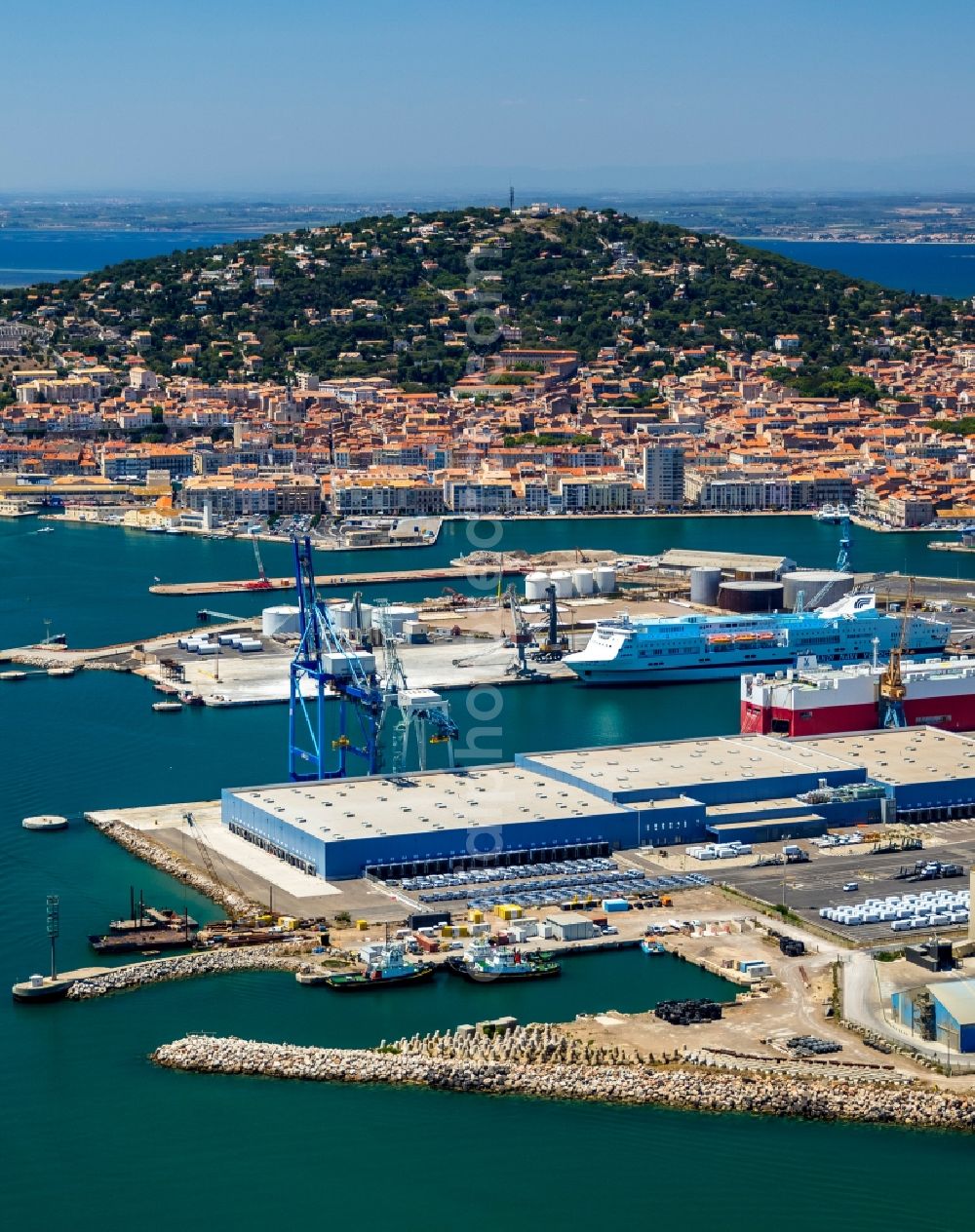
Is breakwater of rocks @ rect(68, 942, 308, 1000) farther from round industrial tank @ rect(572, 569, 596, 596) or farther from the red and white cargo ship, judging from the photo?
round industrial tank @ rect(572, 569, 596, 596)

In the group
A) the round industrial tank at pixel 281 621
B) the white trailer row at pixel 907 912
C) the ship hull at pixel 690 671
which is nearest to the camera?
the white trailer row at pixel 907 912

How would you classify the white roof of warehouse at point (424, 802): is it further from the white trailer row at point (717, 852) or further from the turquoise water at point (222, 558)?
the turquoise water at point (222, 558)

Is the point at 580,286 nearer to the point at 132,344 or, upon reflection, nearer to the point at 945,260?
the point at 132,344

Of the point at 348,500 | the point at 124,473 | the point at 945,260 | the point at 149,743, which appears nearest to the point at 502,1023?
the point at 149,743

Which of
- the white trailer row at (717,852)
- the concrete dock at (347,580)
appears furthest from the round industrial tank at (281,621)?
the white trailer row at (717,852)

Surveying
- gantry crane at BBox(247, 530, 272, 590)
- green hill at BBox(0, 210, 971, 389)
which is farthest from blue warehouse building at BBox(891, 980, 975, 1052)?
green hill at BBox(0, 210, 971, 389)

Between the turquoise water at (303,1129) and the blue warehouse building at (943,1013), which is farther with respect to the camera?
the blue warehouse building at (943,1013)

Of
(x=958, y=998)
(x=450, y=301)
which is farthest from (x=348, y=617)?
(x=450, y=301)
